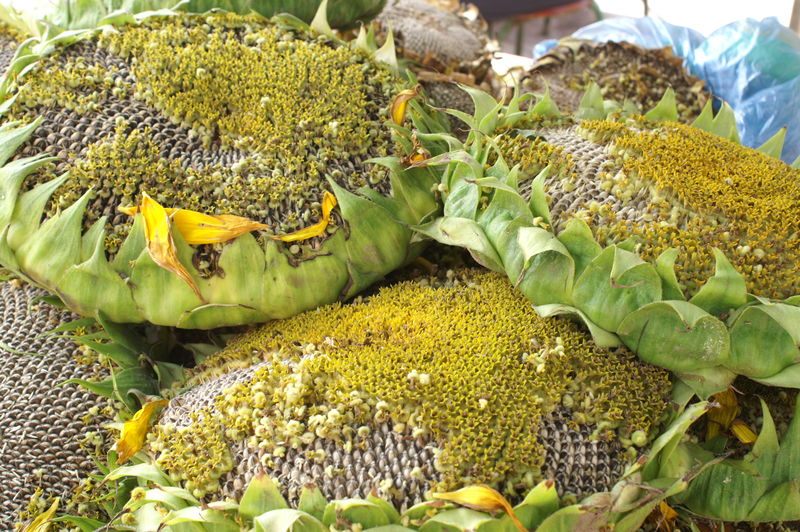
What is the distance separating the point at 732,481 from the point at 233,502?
0.55 metres

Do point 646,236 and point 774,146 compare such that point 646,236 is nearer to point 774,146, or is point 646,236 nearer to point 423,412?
point 423,412

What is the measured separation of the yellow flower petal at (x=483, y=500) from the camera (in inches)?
29.8

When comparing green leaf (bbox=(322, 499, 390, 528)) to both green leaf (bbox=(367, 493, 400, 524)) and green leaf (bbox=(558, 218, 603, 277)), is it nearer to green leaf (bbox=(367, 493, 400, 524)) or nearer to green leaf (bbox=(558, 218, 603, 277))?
green leaf (bbox=(367, 493, 400, 524))

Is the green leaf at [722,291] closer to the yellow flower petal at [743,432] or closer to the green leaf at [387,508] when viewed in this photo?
the yellow flower petal at [743,432]

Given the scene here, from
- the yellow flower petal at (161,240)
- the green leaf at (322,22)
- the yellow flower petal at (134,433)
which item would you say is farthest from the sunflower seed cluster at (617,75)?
the yellow flower petal at (134,433)

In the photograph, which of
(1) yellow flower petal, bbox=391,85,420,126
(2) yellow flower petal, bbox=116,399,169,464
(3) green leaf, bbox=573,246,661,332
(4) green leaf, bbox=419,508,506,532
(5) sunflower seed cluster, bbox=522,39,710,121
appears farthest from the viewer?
(5) sunflower seed cluster, bbox=522,39,710,121

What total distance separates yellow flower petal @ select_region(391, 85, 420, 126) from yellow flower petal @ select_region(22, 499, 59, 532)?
2.23 ft

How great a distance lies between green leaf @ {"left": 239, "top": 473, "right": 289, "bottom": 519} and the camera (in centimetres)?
79

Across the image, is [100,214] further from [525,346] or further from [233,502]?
[525,346]

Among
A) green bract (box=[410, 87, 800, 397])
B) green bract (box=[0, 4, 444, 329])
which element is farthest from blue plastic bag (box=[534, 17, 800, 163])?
green bract (box=[0, 4, 444, 329])

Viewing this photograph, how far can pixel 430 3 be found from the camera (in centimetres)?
222

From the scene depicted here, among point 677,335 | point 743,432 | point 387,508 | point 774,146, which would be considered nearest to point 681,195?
point 677,335

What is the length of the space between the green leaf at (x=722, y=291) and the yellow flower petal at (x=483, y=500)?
1.00 feet

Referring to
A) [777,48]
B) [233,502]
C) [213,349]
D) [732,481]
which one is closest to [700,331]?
[732,481]
